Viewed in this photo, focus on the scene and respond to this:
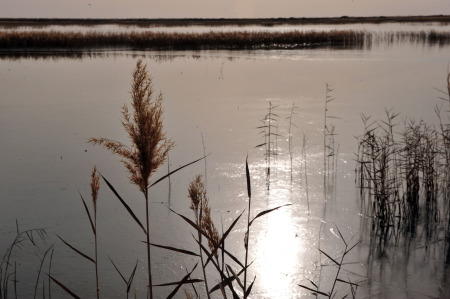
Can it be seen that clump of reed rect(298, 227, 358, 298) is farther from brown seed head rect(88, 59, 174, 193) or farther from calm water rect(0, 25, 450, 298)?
brown seed head rect(88, 59, 174, 193)

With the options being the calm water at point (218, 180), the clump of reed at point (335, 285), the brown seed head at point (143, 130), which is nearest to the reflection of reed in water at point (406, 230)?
the calm water at point (218, 180)

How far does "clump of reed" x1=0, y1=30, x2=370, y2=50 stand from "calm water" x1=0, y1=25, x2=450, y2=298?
9.22m

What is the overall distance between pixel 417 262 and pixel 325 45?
1950 centimetres

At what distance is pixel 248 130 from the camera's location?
7.30 meters

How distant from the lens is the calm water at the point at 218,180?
3609mm

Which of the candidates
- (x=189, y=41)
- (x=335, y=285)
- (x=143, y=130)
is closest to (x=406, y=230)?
(x=335, y=285)

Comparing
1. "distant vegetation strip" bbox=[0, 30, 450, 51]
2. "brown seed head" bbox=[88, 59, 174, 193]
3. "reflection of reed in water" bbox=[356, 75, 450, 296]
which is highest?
"distant vegetation strip" bbox=[0, 30, 450, 51]

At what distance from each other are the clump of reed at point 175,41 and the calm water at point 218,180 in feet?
30.3

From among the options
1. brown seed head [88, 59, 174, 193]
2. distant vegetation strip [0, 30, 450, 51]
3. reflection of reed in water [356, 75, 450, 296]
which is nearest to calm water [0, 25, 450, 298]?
reflection of reed in water [356, 75, 450, 296]

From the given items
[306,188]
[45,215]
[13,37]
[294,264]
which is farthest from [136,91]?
[13,37]

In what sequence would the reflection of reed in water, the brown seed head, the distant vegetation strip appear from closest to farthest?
1. the brown seed head
2. the reflection of reed in water
3. the distant vegetation strip

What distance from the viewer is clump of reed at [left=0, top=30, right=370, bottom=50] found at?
21.0 m

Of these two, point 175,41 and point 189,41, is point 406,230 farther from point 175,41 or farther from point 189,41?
point 189,41

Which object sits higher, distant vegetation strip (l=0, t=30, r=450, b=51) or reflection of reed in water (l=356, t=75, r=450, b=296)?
distant vegetation strip (l=0, t=30, r=450, b=51)
